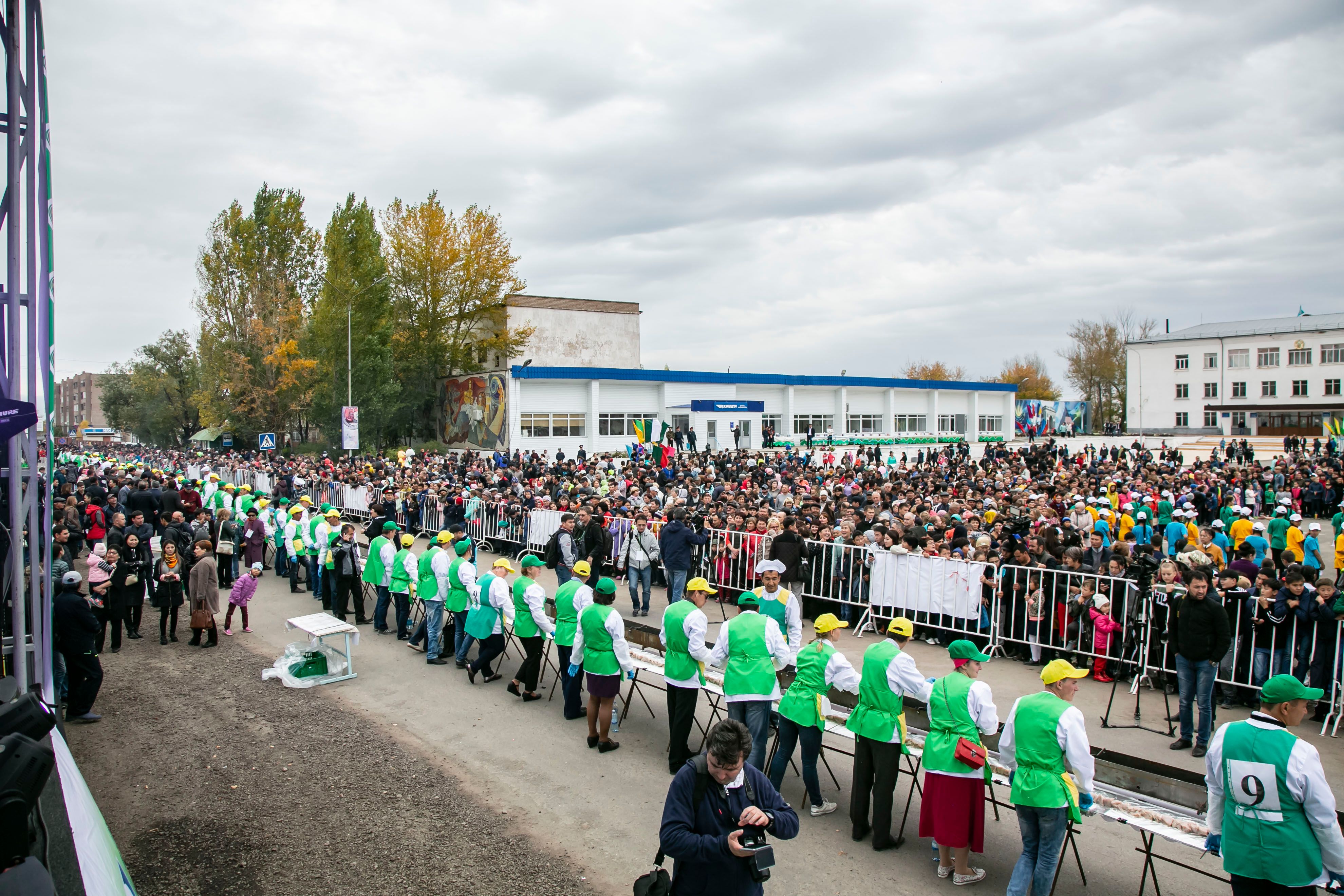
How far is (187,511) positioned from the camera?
17453 mm

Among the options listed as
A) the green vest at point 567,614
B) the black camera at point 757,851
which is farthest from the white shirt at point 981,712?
the green vest at point 567,614

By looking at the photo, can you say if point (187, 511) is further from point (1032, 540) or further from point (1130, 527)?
point (1130, 527)

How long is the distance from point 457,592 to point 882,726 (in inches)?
232

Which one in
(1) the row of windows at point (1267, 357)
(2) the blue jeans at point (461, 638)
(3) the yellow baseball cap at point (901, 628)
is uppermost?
(1) the row of windows at point (1267, 357)

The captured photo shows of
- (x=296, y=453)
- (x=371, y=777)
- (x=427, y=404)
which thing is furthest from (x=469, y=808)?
(x=427, y=404)

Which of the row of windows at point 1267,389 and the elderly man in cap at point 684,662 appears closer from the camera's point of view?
the elderly man in cap at point 684,662

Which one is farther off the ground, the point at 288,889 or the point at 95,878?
the point at 95,878

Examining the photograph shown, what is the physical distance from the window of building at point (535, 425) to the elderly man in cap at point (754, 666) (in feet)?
111

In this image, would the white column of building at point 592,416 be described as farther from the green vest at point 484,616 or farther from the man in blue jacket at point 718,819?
the man in blue jacket at point 718,819

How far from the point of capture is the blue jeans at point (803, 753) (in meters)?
6.04

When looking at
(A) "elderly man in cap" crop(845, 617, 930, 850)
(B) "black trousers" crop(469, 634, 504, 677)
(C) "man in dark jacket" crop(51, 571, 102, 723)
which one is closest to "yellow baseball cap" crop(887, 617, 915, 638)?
(A) "elderly man in cap" crop(845, 617, 930, 850)

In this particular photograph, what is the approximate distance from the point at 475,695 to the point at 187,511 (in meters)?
12.0

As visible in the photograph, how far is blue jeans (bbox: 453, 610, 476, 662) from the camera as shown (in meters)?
9.98

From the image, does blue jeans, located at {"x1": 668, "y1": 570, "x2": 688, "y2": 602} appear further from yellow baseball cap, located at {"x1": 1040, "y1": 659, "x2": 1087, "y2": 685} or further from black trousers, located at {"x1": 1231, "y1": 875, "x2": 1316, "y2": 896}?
black trousers, located at {"x1": 1231, "y1": 875, "x2": 1316, "y2": 896}
